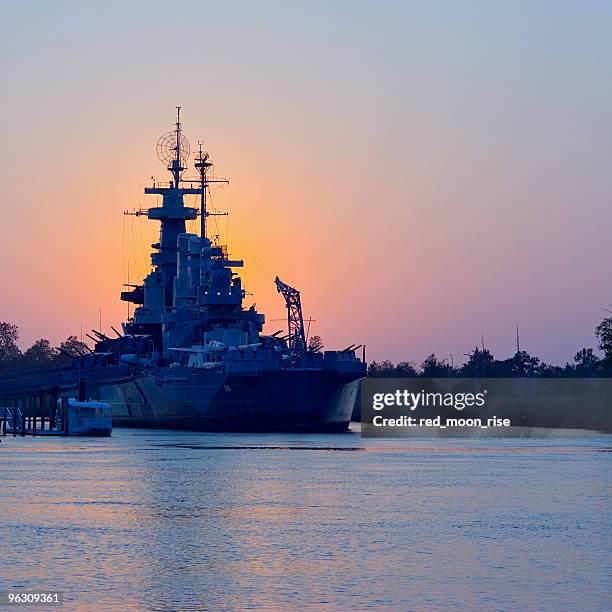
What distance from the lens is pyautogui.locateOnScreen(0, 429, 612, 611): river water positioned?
37688 millimetres

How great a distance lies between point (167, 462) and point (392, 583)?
161ft

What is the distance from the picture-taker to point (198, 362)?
13338 centimetres

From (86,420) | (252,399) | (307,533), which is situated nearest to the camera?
(307,533)

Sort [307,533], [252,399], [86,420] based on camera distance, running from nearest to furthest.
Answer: [307,533] < [252,399] < [86,420]

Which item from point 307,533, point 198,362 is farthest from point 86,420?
point 307,533

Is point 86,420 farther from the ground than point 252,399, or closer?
closer

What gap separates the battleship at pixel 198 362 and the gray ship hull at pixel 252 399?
0.36 feet

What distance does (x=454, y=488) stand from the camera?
225ft

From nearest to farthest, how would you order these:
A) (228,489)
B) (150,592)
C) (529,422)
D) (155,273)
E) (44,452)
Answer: (150,592), (228,489), (44,452), (155,273), (529,422)

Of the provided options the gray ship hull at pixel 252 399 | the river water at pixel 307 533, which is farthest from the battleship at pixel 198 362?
the river water at pixel 307 533

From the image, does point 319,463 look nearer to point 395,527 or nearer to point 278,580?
point 395,527

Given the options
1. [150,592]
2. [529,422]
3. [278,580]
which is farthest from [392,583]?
[529,422]

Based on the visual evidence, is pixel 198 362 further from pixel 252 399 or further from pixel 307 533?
pixel 307 533

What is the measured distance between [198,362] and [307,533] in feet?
277
